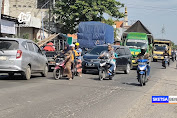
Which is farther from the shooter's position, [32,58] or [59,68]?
[59,68]

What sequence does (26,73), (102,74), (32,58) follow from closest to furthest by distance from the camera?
(26,73) → (32,58) → (102,74)

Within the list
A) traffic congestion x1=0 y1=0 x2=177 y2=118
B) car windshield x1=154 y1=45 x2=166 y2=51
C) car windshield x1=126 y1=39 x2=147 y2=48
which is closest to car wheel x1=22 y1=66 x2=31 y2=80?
traffic congestion x1=0 y1=0 x2=177 y2=118

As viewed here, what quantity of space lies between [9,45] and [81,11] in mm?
31189

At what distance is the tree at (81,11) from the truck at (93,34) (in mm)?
15527

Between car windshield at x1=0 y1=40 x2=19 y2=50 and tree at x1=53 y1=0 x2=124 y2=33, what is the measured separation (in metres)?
30.4

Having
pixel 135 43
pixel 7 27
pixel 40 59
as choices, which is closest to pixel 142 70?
pixel 40 59

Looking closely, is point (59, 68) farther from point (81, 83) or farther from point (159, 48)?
point (159, 48)

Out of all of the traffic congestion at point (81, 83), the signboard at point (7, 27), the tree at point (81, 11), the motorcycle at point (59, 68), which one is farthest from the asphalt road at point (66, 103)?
the tree at point (81, 11)

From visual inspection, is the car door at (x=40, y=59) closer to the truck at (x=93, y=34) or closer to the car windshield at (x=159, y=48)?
the truck at (x=93, y=34)

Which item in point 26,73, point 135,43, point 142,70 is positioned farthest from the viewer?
point 135,43

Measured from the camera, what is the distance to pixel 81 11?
44.6 m

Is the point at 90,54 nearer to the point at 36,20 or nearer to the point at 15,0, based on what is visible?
the point at 36,20

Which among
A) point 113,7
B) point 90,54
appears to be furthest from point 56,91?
point 113,7

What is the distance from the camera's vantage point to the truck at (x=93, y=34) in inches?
1108
